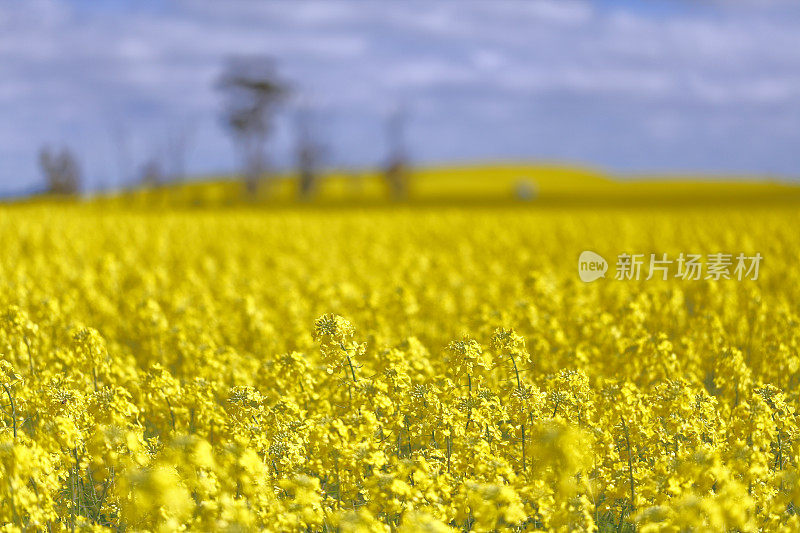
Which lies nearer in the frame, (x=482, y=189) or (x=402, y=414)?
(x=402, y=414)

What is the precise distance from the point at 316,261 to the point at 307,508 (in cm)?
1384

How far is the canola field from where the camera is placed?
4176mm

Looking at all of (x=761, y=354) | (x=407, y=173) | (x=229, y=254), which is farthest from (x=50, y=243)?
(x=407, y=173)

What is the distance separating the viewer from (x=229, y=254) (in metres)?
19.6

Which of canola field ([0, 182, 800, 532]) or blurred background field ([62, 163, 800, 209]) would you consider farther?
blurred background field ([62, 163, 800, 209])

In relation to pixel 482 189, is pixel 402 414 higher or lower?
lower

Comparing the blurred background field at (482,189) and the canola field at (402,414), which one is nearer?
the canola field at (402,414)

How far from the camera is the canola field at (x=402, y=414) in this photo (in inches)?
164

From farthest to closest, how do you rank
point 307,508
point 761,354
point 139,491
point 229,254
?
point 229,254 → point 761,354 → point 307,508 → point 139,491

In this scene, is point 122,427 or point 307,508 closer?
point 307,508

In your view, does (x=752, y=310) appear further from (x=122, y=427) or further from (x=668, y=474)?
(x=122, y=427)

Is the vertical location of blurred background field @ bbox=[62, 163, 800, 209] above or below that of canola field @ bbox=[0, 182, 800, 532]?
above

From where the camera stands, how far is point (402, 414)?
525 centimetres

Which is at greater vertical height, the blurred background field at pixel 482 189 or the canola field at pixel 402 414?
the blurred background field at pixel 482 189
